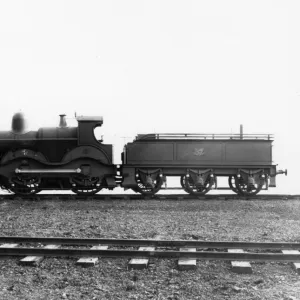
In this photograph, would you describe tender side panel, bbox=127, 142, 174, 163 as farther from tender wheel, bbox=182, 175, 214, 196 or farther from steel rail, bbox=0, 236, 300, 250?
steel rail, bbox=0, 236, 300, 250

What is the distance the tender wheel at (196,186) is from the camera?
14305 millimetres

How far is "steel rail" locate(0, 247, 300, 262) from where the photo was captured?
640cm

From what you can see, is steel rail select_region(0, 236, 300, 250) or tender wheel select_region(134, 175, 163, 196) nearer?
steel rail select_region(0, 236, 300, 250)

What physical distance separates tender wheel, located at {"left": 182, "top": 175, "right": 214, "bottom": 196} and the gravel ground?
4.09 feet

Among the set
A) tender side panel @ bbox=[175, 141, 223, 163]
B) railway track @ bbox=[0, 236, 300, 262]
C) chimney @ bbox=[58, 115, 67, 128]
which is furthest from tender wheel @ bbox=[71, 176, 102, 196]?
railway track @ bbox=[0, 236, 300, 262]

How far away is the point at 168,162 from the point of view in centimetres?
1443

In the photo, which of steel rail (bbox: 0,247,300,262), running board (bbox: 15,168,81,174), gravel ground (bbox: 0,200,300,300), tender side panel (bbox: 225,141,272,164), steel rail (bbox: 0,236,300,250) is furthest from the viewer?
tender side panel (bbox: 225,141,272,164)

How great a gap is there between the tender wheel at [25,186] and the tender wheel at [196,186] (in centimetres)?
491

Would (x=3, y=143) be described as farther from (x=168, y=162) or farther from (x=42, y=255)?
(x=42, y=255)

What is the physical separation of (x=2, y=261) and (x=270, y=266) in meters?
4.01

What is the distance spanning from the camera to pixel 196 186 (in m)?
14.5

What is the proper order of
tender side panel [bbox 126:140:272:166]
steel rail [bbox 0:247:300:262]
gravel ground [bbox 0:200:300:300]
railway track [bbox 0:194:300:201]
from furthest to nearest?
tender side panel [bbox 126:140:272:166]
railway track [bbox 0:194:300:201]
steel rail [bbox 0:247:300:262]
gravel ground [bbox 0:200:300:300]

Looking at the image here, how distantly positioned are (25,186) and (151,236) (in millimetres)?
7395

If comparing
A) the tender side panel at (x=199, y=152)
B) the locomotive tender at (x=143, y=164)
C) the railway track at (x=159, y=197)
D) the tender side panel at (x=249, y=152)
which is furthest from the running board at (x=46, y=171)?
the tender side panel at (x=249, y=152)
